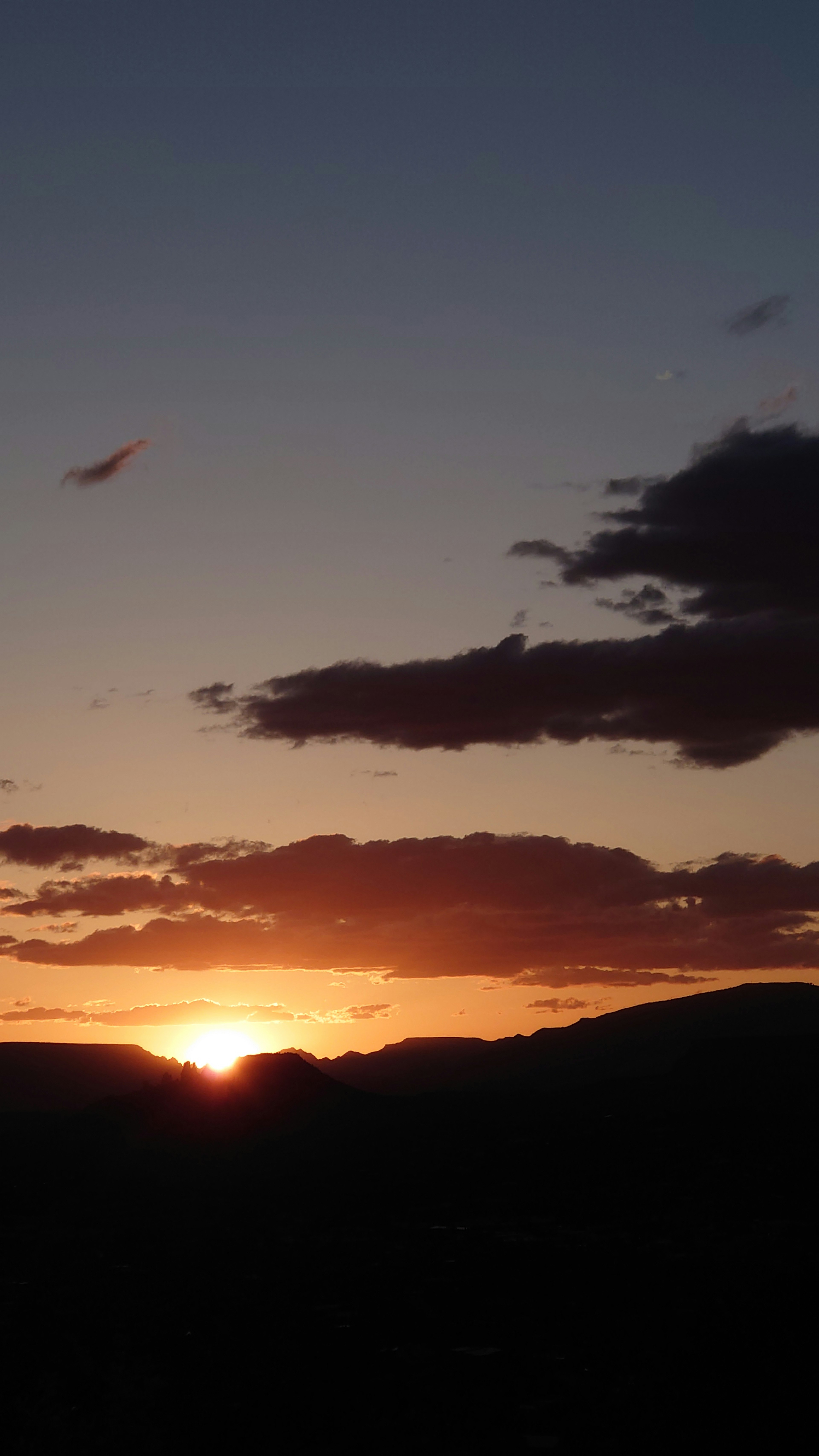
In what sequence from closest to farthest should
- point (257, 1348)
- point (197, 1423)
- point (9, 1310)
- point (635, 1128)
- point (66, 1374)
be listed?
point (197, 1423) → point (66, 1374) → point (257, 1348) → point (9, 1310) → point (635, 1128)

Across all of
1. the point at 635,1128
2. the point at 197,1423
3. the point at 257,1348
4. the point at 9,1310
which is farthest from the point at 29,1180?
the point at 197,1423

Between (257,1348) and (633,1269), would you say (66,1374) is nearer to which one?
(257,1348)

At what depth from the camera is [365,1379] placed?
53.9 metres

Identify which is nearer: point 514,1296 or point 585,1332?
point 585,1332

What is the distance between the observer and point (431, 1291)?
76812mm

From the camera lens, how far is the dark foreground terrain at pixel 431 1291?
1800 inches

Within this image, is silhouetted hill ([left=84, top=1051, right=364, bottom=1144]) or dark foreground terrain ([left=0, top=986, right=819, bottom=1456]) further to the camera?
silhouetted hill ([left=84, top=1051, right=364, bottom=1144])

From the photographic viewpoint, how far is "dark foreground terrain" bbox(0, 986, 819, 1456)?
1800 inches

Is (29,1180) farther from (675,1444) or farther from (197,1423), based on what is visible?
(675,1444)

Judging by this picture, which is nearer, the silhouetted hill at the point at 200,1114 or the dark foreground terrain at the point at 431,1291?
the dark foreground terrain at the point at 431,1291

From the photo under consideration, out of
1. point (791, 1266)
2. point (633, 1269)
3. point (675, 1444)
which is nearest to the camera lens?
point (675, 1444)

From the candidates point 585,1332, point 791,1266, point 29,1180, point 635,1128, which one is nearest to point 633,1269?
point 791,1266

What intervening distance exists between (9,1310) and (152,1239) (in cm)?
3665

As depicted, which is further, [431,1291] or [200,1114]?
[200,1114]
